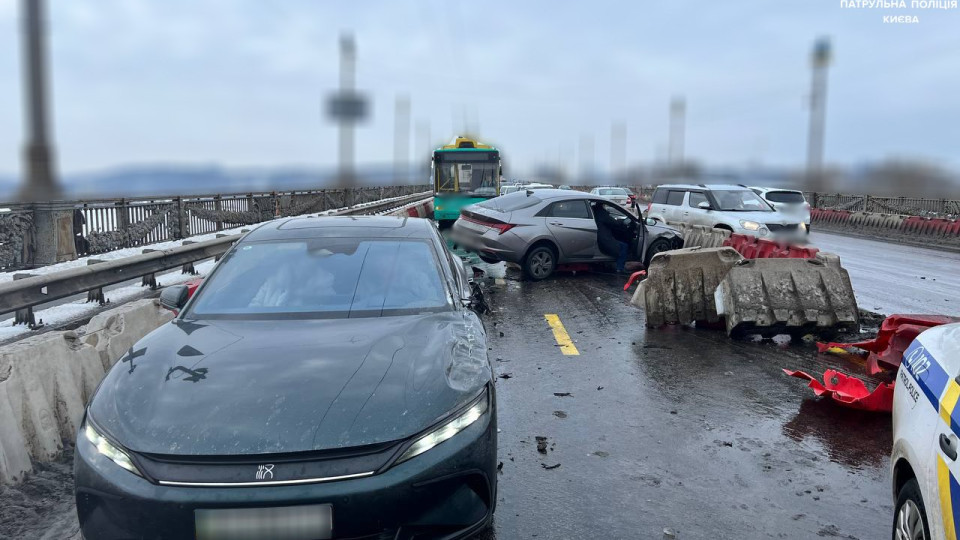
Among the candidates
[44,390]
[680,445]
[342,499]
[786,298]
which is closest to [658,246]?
[786,298]

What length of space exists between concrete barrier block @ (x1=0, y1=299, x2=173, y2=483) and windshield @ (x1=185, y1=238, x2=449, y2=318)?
42.1 inches

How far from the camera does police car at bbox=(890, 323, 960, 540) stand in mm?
2529

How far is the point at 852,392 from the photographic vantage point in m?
5.84

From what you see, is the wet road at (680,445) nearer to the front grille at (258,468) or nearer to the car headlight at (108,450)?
the front grille at (258,468)

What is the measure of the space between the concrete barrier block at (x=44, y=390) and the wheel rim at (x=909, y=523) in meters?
4.53

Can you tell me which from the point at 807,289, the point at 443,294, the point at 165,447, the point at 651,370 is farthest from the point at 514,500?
the point at 807,289

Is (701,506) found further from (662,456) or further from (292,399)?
(292,399)

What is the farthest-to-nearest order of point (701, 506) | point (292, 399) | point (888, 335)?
1. point (888, 335)
2. point (701, 506)
3. point (292, 399)

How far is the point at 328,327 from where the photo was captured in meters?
4.03

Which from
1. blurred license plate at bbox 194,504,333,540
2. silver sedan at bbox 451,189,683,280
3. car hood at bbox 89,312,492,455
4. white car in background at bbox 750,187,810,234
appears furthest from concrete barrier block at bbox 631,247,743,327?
white car in background at bbox 750,187,810,234

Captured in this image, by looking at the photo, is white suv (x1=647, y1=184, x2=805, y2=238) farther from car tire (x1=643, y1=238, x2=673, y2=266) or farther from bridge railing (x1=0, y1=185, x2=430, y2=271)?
bridge railing (x1=0, y1=185, x2=430, y2=271)

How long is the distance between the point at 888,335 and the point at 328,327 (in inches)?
214

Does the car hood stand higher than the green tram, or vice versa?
the green tram

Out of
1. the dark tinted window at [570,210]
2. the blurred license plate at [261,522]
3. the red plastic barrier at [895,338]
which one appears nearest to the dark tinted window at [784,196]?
the dark tinted window at [570,210]
